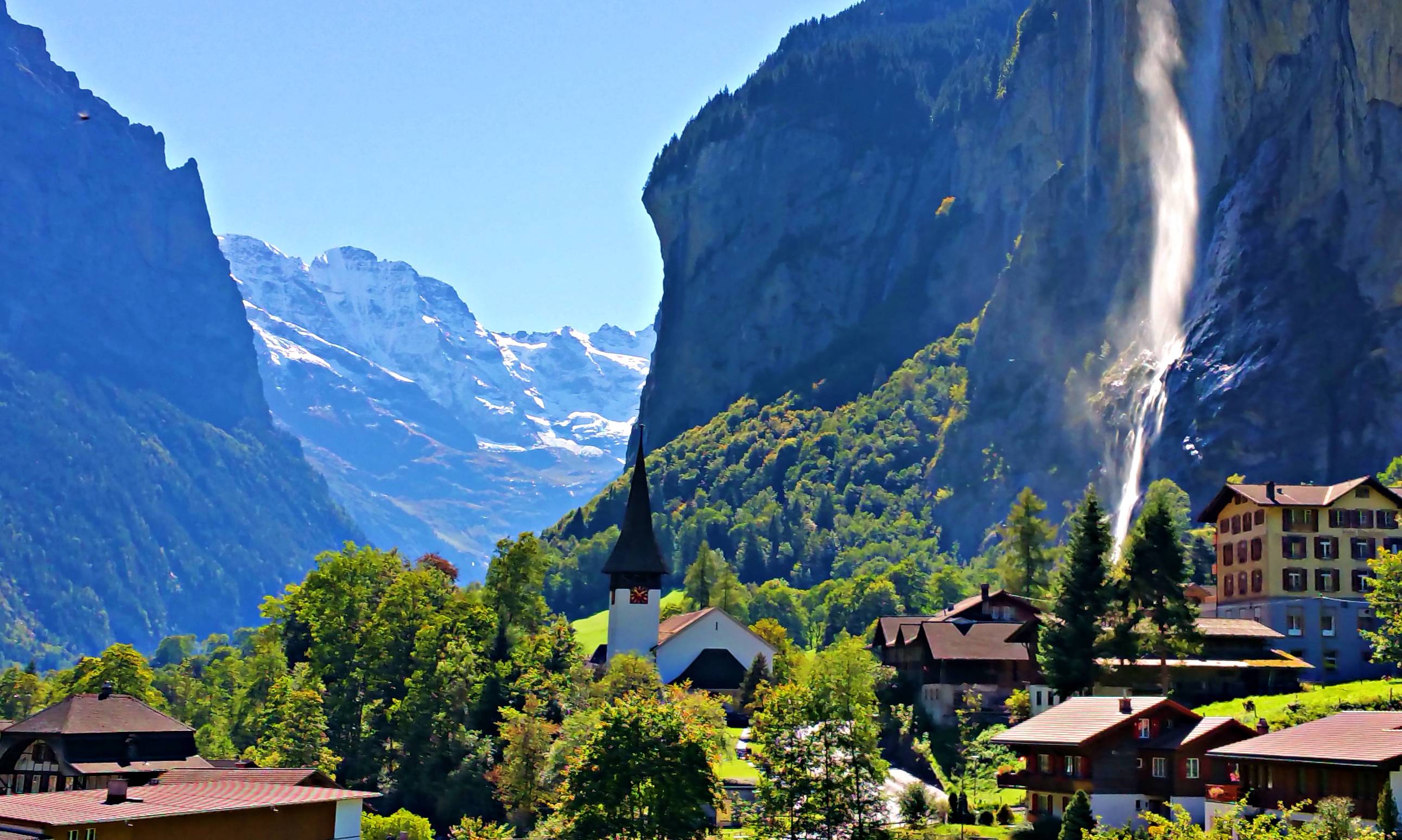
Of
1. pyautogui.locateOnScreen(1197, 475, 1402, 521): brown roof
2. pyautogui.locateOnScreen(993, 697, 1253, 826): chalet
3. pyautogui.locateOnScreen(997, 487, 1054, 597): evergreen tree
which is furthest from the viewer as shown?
pyautogui.locateOnScreen(997, 487, 1054, 597): evergreen tree

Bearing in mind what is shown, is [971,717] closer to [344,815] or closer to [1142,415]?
[344,815]

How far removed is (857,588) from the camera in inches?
7707

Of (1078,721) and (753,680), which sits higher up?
(753,680)

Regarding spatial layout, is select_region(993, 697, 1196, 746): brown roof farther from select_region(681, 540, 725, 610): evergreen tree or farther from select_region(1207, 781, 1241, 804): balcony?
select_region(681, 540, 725, 610): evergreen tree

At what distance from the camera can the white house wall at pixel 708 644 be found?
144125 mm

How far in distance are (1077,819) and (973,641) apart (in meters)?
44.2

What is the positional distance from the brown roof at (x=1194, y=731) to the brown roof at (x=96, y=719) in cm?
5462

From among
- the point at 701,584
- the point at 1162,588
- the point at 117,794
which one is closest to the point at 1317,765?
the point at 1162,588

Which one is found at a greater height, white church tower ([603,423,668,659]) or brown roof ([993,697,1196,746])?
white church tower ([603,423,668,659])

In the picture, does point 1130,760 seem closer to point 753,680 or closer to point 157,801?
point 157,801

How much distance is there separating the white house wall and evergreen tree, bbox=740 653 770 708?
414 inches

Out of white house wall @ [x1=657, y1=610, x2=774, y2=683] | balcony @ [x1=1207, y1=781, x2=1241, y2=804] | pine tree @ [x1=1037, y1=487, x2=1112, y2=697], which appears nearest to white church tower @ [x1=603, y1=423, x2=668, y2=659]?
white house wall @ [x1=657, y1=610, x2=774, y2=683]

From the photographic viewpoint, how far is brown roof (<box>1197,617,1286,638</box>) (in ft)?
334

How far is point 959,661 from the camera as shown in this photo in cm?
11244
